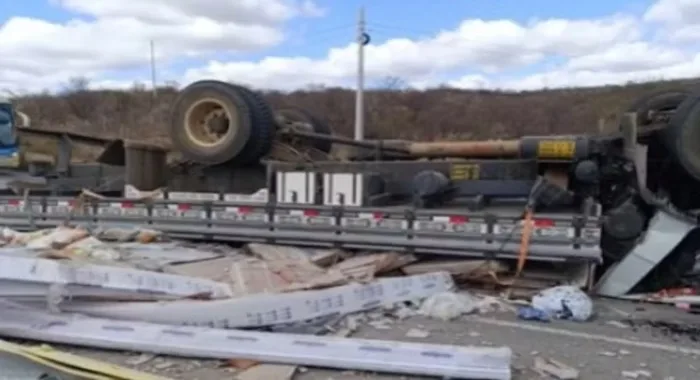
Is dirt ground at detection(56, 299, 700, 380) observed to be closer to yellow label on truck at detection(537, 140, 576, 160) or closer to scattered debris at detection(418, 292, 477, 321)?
scattered debris at detection(418, 292, 477, 321)

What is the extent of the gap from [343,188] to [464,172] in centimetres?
104

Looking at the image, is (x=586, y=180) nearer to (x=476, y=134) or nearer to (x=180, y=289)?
(x=180, y=289)

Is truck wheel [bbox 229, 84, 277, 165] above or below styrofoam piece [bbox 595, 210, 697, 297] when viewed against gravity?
above

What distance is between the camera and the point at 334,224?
6.36m

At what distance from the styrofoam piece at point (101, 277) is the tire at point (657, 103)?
4.29m

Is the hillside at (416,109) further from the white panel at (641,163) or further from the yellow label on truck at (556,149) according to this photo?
the white panel at (641,163)

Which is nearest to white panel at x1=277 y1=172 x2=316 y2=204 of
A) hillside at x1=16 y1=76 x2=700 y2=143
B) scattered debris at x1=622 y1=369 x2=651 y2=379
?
scattered debris at x1=622 y1=369 x2=651 y2=379

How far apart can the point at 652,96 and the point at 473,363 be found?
4666 mm

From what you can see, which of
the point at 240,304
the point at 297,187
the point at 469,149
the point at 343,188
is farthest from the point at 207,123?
the point at 240,304

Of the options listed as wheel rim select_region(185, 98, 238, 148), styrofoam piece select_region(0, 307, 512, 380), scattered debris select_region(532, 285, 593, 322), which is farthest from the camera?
wheel rim select_region(185, 98, 238, 148)

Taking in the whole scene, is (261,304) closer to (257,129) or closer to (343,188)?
(343,188)

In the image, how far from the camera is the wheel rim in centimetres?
719

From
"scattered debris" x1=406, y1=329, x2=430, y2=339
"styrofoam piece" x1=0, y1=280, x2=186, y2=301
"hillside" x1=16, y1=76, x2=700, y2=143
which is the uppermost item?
"hillside" x1=16, y1=76, x2=700, y2=143

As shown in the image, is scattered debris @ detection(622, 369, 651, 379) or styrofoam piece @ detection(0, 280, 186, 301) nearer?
scattered debris @ detection(622, 369, 651, 379)
